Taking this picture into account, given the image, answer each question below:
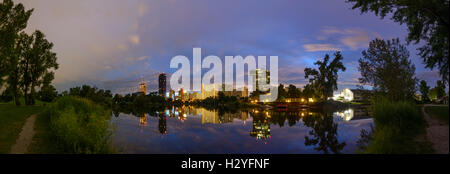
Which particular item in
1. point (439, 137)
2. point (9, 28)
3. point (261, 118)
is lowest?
point (261, 118)

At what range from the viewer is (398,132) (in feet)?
33.2

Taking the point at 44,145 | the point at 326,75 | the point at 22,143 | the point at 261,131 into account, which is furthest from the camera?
the point at 326,75

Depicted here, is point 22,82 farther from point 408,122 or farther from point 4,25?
point 408,122

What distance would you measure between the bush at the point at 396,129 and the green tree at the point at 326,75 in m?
46.4

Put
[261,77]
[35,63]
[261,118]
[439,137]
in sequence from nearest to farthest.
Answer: [439,137], [261,118], [35,63], [261,77]

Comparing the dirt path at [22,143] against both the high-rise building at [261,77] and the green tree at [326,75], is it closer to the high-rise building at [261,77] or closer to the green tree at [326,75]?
the green tree at [326,75]

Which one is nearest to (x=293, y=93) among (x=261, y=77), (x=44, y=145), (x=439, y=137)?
(x=439, y=137)

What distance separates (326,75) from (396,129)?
5167 cm

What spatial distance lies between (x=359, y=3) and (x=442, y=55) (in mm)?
4994

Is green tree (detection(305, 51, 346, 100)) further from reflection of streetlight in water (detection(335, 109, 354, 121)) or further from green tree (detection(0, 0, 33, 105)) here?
green tree (detection(0, 0, 33, 105))

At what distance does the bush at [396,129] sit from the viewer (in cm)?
778

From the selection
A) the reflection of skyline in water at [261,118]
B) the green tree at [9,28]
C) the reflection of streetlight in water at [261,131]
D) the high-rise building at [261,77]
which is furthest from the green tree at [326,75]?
the high-rise building at [261,77]

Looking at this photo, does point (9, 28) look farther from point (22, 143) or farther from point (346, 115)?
point (346, 115)
